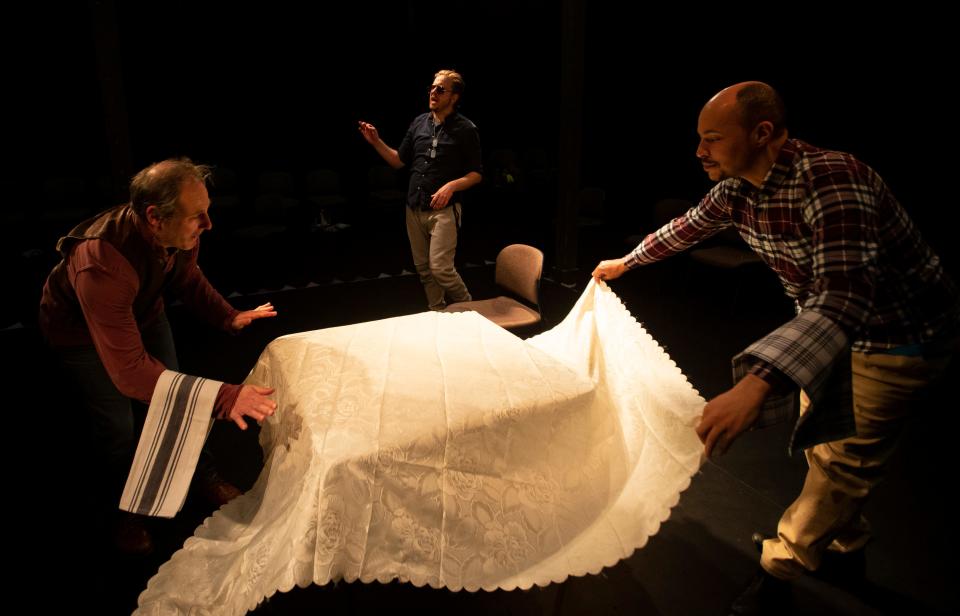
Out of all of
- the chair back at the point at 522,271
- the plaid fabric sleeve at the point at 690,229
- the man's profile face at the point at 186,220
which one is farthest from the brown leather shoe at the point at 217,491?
the plaid fabric sleeve at the point at 690,229

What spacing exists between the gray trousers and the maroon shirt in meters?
2.03

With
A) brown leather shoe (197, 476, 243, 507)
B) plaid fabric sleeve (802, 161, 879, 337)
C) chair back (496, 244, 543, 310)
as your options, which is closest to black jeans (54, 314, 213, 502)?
brown leather shoe (197, 476, 243, 507)

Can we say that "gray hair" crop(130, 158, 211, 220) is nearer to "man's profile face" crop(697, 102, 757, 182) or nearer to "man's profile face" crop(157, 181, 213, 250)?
"man's profile face" crop(157, 181, 213, 250)

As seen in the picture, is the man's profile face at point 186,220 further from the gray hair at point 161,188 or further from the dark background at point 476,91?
the dark background at point 476,91

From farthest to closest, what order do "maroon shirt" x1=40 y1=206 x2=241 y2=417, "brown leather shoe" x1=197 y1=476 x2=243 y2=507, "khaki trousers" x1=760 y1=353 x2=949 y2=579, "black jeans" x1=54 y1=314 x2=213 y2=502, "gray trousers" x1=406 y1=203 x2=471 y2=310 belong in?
1. "gray trousers" x1=406 y1=203 x2=471 y2=310
2. "brown leather shoe" x1=197 y1=476 x2=243 y2=507
3. "black jeans" x1=54 y1=314 x2=213 y2=502
4. "maroon shirt" x1=40 y1=206 x2=241 y2=417
5. "khaki trousers" x1=760 y1=353 x2=949 y2=579

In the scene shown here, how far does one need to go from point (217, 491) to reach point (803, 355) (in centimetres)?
220

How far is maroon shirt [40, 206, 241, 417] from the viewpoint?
68.6 inches

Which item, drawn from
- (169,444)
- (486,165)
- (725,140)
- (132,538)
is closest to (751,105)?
(725,140)

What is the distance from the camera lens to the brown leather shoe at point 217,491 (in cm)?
241

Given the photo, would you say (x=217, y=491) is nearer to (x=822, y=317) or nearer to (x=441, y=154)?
(x=822, y=317)

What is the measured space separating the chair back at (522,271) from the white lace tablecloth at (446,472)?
1.26 metres

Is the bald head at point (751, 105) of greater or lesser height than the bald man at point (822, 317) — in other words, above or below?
above

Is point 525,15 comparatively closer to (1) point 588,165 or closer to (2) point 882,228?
(1) point 588,165

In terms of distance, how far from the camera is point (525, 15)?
24.9 feet
